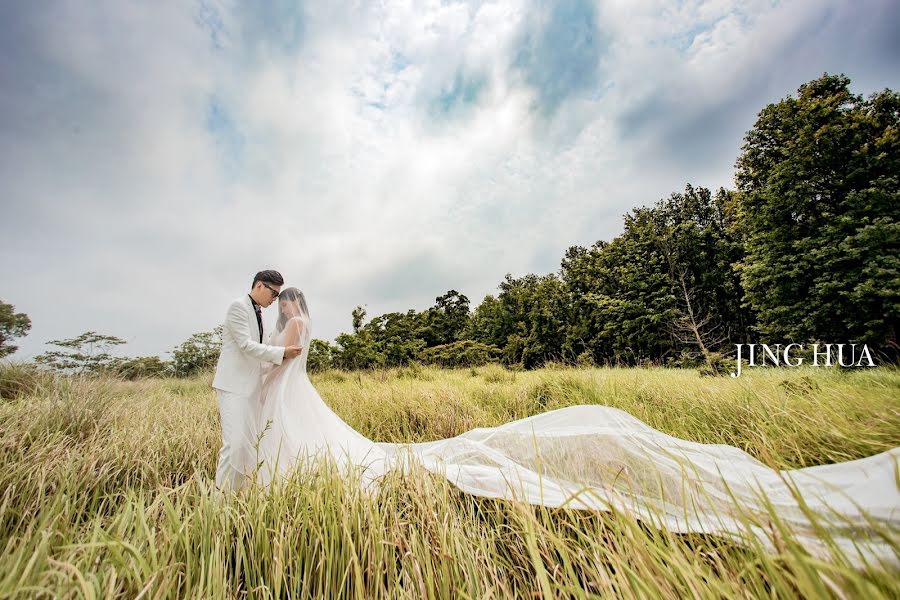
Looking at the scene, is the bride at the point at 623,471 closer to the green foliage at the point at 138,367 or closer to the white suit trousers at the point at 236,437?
the white suit trousers at the point at 236,437

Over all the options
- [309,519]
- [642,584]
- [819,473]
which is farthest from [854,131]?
[309,519]

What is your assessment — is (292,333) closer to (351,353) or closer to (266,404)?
(266,404)

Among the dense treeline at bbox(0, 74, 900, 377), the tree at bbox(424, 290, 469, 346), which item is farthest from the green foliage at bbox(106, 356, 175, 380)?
the tree at bbox(424, 290, 469, 346)

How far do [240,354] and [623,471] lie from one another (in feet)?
10.1

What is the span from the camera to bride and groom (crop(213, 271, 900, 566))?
1230 millimetres

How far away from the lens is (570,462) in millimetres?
2227

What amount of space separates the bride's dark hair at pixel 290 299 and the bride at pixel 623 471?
0.01 metres

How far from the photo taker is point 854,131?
1135 centimetres

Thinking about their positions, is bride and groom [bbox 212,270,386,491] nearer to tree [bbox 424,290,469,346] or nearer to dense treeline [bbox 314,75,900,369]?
dense treeline [bbox 314,75,900,369]

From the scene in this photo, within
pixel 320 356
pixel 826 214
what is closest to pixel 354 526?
pixel 320 356

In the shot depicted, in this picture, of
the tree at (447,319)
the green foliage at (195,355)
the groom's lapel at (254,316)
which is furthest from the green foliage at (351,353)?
the tree at (447,319)

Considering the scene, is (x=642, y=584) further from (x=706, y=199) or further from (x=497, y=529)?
(x=706, y=199)

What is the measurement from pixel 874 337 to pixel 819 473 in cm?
1469

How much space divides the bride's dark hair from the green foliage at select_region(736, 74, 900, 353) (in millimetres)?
15526
